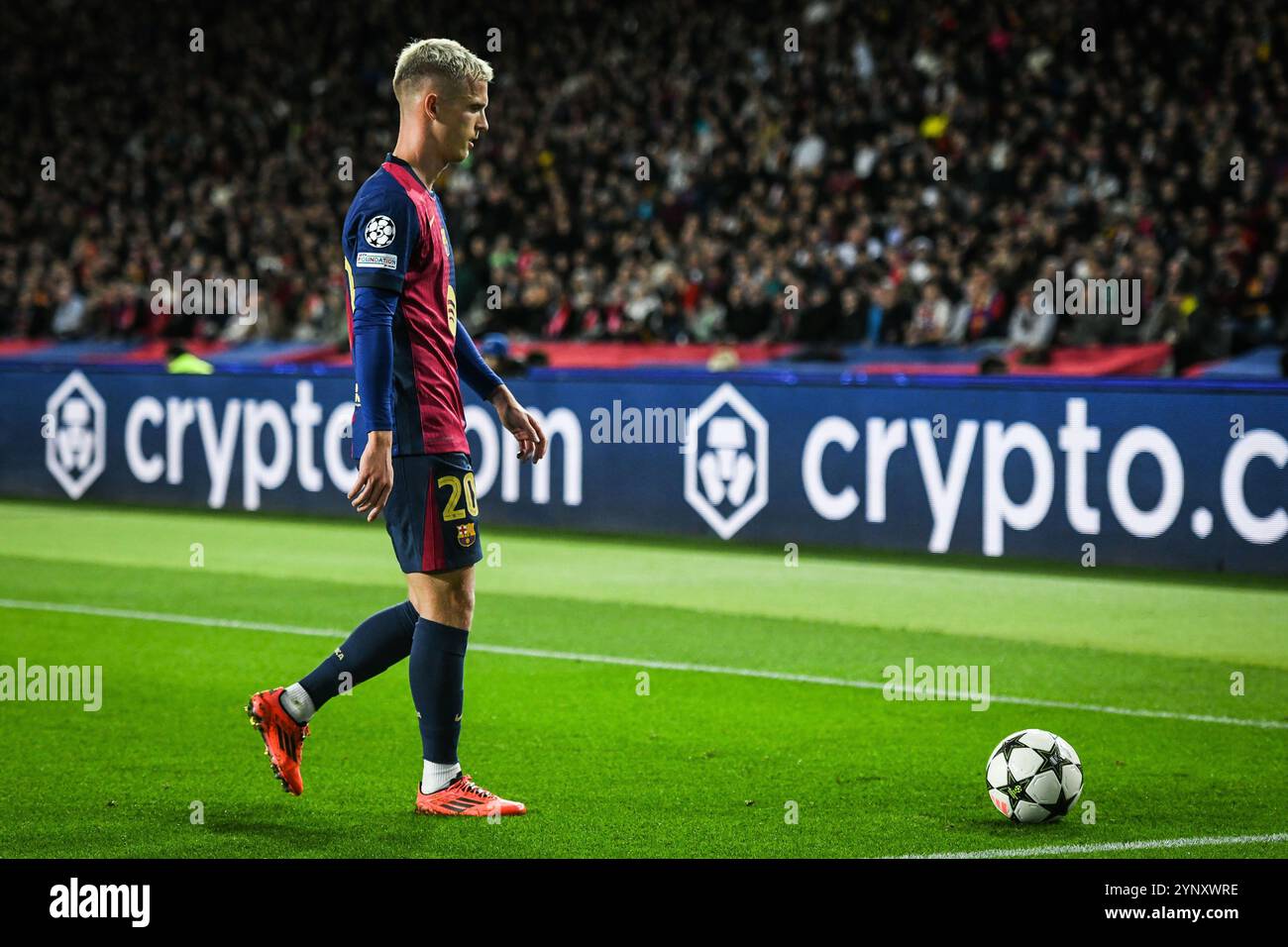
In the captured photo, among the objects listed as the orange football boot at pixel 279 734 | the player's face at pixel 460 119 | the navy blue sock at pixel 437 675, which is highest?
the player's face at pixel 460 119

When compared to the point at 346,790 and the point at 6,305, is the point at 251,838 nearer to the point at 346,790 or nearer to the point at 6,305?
the point at 346,790

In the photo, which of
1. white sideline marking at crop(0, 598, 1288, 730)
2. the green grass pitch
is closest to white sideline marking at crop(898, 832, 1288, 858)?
the green grass pitch

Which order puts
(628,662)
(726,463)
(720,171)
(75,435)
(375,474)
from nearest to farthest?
(375,474), (628,662), (726,463), (75,435), (720,171)

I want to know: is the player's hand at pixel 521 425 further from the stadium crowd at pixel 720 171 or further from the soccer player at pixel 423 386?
the stadium crowd at pixel 720 171

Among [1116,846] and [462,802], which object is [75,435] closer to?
[462,802]


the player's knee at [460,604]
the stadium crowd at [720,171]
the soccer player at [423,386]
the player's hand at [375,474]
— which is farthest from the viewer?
the stadium crowd at [720,171]

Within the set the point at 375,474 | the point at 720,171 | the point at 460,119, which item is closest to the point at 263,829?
the point at 375,474

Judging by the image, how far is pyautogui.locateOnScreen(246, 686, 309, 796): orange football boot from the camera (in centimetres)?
638

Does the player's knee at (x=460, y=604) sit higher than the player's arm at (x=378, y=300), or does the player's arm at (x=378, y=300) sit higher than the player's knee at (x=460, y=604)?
the player's arm at (x=378, y=300)

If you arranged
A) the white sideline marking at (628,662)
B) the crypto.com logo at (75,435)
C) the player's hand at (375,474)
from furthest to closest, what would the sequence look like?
the crypto.com logo at (75,435) < the white sideline marking at (628,662) < the player's hand at (375,474)

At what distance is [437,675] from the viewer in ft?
20.1

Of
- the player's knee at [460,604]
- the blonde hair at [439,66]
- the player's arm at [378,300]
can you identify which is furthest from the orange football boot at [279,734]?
the blonde hair at [439,66]

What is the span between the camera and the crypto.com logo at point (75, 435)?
61.8 feet

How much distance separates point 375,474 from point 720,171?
19.1 meters
